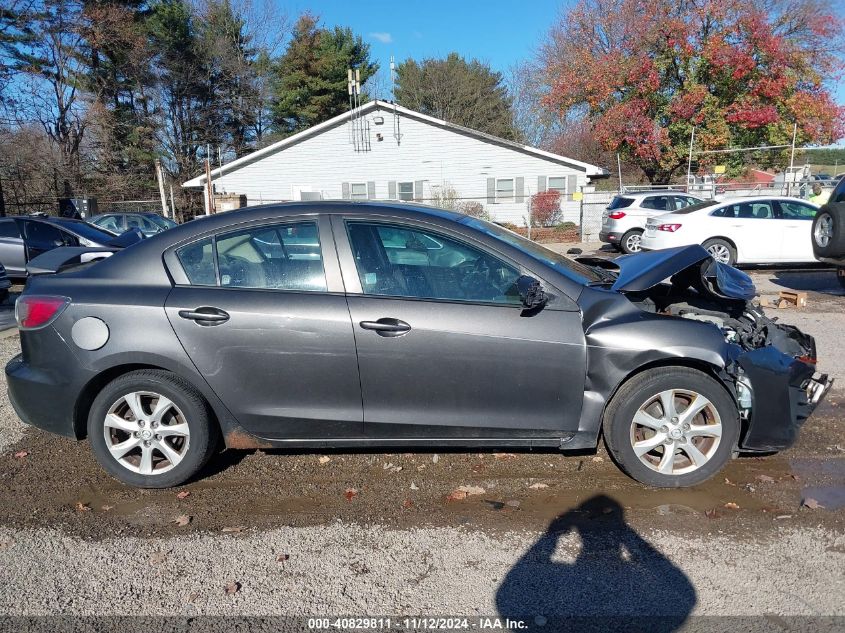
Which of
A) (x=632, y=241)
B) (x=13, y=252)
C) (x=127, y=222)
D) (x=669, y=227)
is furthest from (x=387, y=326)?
(x=127, y=222)

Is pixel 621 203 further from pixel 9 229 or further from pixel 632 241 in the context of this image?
pixel 9 229

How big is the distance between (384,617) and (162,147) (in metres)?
42.0

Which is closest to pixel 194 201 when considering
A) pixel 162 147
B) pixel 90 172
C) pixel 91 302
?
pixel 90 172

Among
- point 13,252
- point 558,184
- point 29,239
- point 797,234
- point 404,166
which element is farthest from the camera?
point 404,166

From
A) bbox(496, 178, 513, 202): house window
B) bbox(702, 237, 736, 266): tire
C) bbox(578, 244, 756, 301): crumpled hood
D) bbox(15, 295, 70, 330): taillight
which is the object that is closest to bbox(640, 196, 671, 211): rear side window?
bbox(702, 237, 736, 266): tire

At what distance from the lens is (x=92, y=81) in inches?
1345

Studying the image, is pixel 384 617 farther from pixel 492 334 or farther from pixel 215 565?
pixel 492 334

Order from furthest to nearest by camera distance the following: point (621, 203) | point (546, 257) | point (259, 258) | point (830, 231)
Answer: point (621, 203), point (830, 231), point (546, 257), point (259, 258)

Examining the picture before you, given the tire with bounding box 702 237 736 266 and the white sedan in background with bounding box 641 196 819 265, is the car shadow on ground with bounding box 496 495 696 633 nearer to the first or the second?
the white sedan in background with bounding box 641 196 819 265

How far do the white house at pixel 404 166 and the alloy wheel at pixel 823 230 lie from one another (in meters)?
18.4

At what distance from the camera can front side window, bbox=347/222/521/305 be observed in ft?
11.4

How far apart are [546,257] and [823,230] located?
6.99 m

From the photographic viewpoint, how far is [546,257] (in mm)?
3865

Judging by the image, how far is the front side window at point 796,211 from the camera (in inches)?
480
